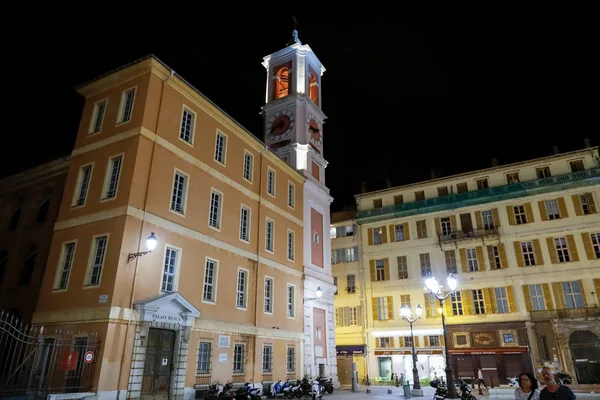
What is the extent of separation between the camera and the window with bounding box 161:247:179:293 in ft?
59.2

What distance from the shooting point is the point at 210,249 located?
20.7 m

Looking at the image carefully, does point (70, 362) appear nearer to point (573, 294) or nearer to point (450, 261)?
point (450, 261)

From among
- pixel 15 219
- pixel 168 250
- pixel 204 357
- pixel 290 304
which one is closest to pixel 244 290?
pixel 204 357

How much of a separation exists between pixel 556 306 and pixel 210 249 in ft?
83.6

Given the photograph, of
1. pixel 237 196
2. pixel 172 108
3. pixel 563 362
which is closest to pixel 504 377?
pixel 563 362

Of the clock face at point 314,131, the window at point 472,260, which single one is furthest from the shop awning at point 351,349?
the clock face at point 314,131

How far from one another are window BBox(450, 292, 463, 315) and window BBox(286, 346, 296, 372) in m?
15.1

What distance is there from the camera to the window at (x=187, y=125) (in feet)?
68.1

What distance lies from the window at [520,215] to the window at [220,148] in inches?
955

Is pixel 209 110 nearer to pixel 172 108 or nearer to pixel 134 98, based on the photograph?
pixel 172 108

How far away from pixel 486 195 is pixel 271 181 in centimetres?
1900

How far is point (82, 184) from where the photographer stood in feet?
63.0

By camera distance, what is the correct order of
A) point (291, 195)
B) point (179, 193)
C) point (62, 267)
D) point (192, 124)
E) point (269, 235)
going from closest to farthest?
point (62, 267), point (179, 193), point (192, 124), point (269, 235), point (291, 195)

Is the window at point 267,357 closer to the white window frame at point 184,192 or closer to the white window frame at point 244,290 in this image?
the white window frame at point 244,290
